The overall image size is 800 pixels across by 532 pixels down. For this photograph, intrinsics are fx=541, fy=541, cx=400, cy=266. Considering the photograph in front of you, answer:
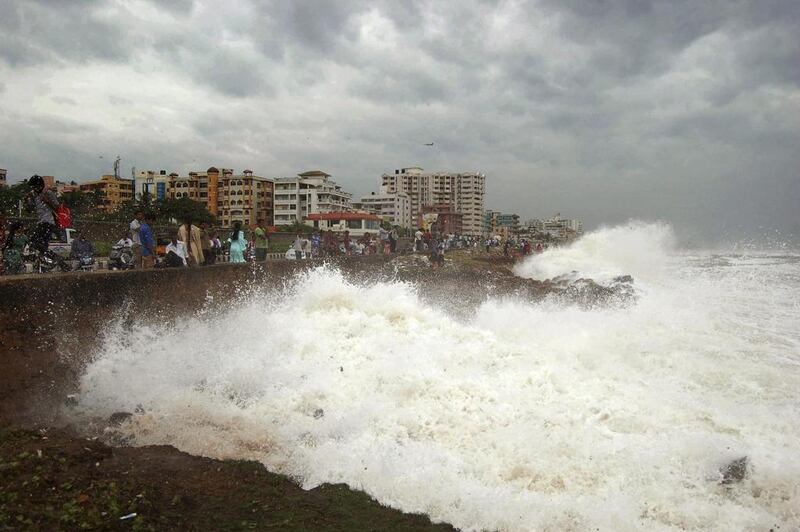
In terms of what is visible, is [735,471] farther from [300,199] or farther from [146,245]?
[300,199]

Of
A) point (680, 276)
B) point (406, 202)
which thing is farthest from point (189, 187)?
point (680, 276)

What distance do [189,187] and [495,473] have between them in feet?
289

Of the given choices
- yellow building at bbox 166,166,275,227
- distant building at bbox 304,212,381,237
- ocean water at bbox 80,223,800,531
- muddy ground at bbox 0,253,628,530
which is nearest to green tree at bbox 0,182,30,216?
distant building at bbox 304,212,381,237

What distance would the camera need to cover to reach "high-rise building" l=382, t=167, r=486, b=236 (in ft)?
466

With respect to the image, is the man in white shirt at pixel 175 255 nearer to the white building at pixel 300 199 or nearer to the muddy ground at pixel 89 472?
the muddy ground at pixel 89 472

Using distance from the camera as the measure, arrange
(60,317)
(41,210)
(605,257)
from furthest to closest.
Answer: (605,257) → (41,210) → (60,317)

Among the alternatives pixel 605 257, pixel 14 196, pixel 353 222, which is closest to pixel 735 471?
pixel 605 257

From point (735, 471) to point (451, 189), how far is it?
146 m

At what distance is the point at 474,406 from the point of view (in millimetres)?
6895

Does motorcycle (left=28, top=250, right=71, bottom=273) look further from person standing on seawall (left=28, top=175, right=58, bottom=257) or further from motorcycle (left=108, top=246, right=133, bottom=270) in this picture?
motorcycle (left=108, top=246, right=133, bottom=270)

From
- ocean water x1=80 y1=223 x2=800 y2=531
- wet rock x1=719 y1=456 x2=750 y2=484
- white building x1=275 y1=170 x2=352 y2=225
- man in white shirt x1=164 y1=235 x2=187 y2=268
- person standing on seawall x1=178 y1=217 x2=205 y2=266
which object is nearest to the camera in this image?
ocean water x1=80 y1=223 x2=800 y2=531

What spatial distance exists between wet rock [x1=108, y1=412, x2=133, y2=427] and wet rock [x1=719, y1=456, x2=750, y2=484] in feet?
20.8

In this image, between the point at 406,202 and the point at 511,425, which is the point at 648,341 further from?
the point at 406,202

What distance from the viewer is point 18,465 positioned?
4.15 meters
